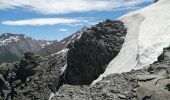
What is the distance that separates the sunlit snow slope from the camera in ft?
166

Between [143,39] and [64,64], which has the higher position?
[143,39]

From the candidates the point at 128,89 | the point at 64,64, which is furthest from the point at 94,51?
the point at 128,89

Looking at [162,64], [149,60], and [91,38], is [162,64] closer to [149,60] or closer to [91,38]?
[149,60]

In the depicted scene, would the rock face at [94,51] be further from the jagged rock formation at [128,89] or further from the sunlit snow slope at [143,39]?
the jagged rock formation at [128,89]

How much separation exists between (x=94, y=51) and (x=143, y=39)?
11.5m

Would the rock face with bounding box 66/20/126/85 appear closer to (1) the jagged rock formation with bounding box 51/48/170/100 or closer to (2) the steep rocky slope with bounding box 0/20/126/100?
(2) the steep rocky slope with bounding box 0/20/126/100

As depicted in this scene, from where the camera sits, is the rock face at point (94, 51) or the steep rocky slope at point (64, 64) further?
the steep rocky slope at point (64, 64)

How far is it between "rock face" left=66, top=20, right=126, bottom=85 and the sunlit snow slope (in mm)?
1871

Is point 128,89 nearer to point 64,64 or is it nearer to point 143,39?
point 143,39

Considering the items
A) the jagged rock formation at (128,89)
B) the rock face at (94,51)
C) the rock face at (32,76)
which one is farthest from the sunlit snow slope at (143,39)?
the rock face at (32,76)

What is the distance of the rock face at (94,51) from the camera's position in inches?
2576

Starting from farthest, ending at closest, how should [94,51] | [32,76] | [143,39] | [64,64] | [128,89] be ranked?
[32,76] → [64,64] → [94,51] → [143,39] → [128,89]

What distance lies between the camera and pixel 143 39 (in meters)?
59.8

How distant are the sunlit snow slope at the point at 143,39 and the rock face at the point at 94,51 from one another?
187 centimetres
